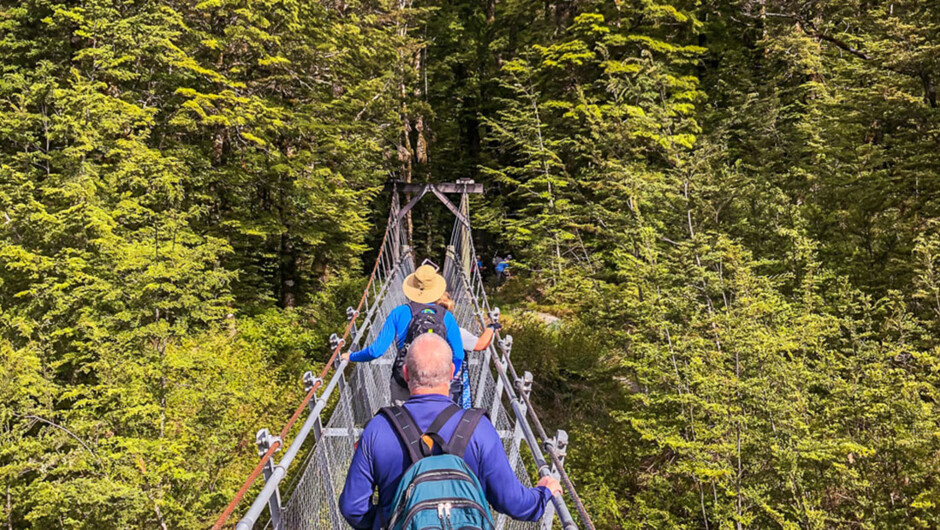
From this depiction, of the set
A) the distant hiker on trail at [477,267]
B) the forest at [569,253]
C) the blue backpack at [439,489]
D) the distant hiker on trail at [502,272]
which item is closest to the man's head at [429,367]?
the blue backpack at [439,489]

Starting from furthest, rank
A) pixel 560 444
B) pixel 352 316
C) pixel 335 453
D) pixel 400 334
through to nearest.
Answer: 1. pixel 352 316
2. pixel 335 453
3. pixel 400 334
4. pixel 560 444

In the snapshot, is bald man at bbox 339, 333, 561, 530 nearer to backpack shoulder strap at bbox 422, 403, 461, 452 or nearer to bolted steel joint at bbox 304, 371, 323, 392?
backpack shoulder strap at bbox 422, 403, 461, 452

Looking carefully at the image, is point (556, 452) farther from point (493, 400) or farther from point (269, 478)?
point (493, 400)

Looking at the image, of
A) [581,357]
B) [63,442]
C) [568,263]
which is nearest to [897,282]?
[581,357]

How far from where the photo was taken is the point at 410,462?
1.28 m

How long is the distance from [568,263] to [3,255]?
26.3ft

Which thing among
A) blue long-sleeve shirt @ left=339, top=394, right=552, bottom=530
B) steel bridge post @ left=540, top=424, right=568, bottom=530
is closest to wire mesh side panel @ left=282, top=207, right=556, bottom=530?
steel bridge post @ left=540, top=424, right=568, bottom=530

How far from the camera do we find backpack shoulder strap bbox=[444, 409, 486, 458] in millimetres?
1235

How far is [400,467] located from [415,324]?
980mm

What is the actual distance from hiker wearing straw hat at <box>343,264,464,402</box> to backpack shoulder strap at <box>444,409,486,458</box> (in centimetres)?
96

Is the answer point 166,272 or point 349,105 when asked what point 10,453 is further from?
point 349,105

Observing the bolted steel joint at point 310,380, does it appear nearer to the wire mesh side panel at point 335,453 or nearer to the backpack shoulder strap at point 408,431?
the wire mesh side panel at point 335,453

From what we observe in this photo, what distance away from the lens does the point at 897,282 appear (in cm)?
494

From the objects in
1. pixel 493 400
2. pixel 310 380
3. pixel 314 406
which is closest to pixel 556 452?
pixel 314 406
